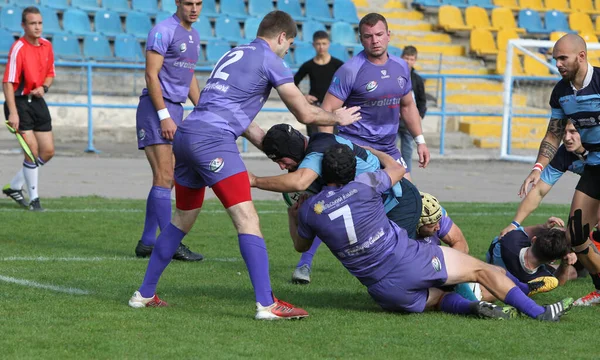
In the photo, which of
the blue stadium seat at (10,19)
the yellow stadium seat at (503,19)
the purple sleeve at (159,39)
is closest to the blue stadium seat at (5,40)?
the blue stadium seat at (10,19)

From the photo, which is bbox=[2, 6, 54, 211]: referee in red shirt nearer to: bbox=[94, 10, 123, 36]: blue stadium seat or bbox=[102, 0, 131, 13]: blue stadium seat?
bbox=[94, 10, 123, 36]: blue stadium seat

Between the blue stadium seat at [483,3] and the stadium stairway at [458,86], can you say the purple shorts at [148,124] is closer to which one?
the stadium stairway at [458,86]

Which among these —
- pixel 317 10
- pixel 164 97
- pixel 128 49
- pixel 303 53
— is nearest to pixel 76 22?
pixel 128 49

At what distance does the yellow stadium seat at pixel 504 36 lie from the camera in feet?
79.9

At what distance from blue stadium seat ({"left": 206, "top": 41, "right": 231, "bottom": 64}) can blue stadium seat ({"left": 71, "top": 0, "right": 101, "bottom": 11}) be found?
2.89 metres

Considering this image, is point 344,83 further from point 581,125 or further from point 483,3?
point 483,3

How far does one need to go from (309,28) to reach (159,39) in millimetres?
15343

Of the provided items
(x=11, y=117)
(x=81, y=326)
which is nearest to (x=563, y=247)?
(x=81, y=326)

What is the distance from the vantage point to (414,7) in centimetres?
2598

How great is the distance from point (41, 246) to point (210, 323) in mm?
3649

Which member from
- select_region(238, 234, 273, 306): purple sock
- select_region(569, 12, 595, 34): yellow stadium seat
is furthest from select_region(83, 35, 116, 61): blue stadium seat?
select_region(238, 234, 273, 306): purple sock

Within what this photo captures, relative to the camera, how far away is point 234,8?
23.4 m

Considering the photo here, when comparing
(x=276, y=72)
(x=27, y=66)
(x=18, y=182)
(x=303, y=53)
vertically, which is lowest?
(x=18, y=182)

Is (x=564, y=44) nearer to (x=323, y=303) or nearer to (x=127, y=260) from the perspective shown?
(x=323, y=303)
